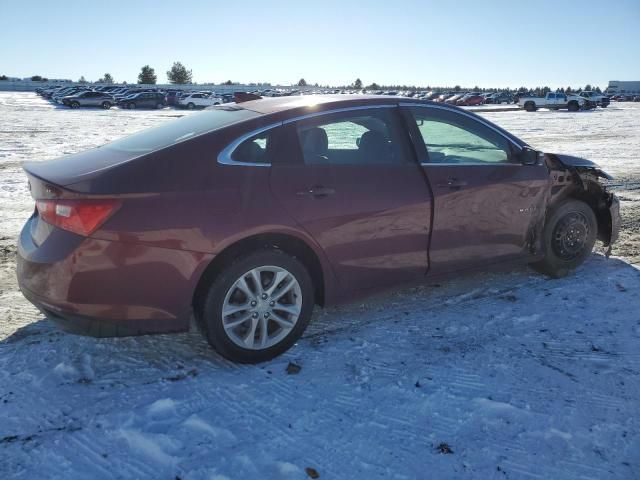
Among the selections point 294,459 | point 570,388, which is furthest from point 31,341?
point 570,388

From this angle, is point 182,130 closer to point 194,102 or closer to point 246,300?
point 246,300

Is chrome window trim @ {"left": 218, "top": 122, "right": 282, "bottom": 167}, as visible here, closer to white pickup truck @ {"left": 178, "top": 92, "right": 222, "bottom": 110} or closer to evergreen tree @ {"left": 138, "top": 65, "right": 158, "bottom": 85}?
white pickup truck @ {"left": 178, "top": 92, "right": 222, "bottom": 110}

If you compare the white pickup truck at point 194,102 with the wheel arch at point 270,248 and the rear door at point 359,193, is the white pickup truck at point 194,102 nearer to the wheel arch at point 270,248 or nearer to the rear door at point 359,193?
the rear door at point 359,193

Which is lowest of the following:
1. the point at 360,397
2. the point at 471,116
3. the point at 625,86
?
the point at 360,397

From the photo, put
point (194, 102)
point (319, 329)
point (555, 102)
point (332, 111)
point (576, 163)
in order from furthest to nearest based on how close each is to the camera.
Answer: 1. point (194, 102)
2. point (555, 102)
3. point (576, 163)
4. point (319, 329)
5. point (332, 111)

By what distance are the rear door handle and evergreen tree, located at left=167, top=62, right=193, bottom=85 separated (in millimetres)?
129851

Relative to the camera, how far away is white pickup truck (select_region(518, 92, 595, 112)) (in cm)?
4091

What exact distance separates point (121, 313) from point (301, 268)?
108 cm

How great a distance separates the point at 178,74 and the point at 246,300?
13212cm

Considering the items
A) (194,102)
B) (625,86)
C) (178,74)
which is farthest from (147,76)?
(625,86)

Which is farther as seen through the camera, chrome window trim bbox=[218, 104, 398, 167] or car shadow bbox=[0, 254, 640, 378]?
car shadow bbox=[0, 254, 640, 378]

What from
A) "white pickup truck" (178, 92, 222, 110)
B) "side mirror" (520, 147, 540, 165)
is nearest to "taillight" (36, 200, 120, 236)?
"side mirror" (520, 147, 540, 165)

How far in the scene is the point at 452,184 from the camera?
12.4 feet

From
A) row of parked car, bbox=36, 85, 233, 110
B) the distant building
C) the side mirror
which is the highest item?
the distant building
